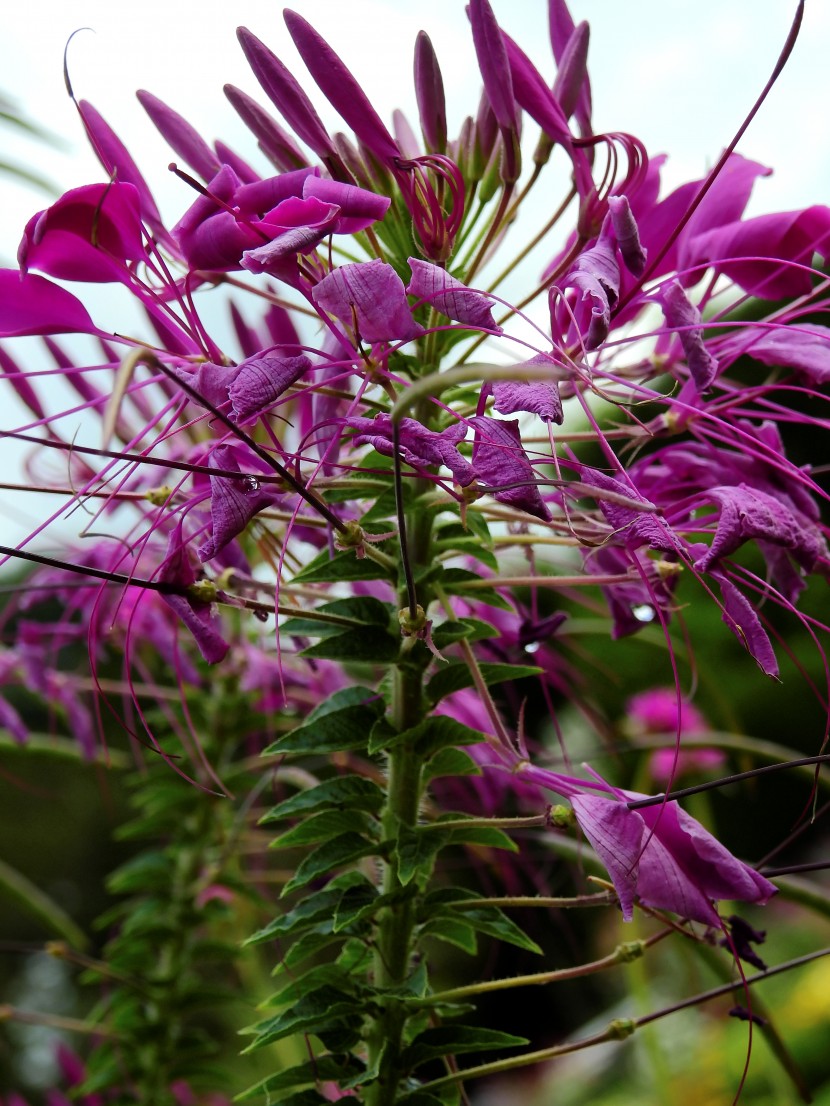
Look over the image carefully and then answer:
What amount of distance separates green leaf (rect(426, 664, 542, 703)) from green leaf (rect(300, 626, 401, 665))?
4cm

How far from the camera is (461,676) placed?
571mm

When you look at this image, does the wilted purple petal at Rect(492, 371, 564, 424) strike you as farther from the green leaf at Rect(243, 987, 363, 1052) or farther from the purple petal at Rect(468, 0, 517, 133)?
the green leaf at Rect(243, 987, 363, 1052)

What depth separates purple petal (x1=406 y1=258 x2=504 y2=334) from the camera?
17.6 inches

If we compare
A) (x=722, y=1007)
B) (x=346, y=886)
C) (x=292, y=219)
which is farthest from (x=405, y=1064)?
(x=722, y=1007)

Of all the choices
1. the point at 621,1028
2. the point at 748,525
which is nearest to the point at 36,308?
the point at 748,525

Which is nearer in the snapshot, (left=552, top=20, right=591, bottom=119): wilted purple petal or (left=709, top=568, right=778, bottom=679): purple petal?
(left=709, top=568, right=778, bottom=679): purple petal

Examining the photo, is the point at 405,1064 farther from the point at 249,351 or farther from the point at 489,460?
the point at 249,351

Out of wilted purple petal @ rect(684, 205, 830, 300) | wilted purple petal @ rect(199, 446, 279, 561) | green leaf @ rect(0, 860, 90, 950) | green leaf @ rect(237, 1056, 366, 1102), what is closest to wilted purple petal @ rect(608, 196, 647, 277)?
wilted purple petal @ rect(684, 205, 830, 300)

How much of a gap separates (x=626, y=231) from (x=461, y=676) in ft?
0.86

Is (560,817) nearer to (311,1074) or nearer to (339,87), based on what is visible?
(311,1074)

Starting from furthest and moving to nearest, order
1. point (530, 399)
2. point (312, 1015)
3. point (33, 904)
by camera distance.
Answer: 1. point (33, 904)
2. point (312, 1015)
3. point (530, 399)

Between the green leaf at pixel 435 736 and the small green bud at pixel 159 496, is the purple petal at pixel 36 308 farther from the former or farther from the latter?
the green leaf at pixel 435 736

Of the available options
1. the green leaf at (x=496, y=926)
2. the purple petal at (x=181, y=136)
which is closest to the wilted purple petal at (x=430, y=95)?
the purple petal at (x=181, y=136)

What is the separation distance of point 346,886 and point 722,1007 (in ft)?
6.56
